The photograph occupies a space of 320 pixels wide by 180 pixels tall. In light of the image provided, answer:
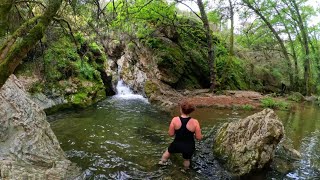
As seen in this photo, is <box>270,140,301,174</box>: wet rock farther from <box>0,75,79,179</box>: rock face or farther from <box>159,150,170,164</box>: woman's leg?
<box>0,75,79,179</box>: rock face

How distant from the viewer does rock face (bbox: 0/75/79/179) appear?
4.86 metres

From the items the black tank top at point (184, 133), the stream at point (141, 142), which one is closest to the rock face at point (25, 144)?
the stream at point (141, 142)

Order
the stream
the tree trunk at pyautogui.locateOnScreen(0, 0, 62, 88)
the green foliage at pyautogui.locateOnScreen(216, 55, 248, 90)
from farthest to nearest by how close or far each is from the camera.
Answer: the green foliage at pyautogui.locateOnScreen(216, 55, 248, 90), the stream, the tree trunk at pyautogui.locateOnScreen(0, 0, 62, 88)

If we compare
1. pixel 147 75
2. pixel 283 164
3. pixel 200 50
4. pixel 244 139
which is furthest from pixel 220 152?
pixel 200 50

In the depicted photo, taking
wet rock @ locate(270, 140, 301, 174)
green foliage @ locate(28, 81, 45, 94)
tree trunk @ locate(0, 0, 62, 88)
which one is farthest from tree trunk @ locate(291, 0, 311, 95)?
tree trunk @ locate(0, 0, 62, 88)

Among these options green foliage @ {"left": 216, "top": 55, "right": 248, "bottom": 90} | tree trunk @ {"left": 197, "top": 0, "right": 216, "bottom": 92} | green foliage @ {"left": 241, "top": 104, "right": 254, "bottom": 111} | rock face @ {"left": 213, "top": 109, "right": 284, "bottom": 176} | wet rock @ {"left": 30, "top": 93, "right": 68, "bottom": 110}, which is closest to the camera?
rock face @ {"left": 213, "top": 109, "right": 284, "bottom": 176}

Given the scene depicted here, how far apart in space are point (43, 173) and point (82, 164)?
1.26 m

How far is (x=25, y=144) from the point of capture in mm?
5504

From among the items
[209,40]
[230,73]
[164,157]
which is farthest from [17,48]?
[230,73]

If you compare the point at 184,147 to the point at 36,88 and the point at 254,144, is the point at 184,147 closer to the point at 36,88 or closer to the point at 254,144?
the point at 254,144

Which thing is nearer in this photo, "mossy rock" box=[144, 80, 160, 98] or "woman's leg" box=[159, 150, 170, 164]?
"woman's leg" box=[159, 150, 170, 164]

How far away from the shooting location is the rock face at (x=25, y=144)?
15.9 ft

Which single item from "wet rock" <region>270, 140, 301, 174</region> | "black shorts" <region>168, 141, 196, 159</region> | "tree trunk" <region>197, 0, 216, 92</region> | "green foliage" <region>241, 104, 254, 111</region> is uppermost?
"tree trunk" <region>197, 0, 216, 92</region>

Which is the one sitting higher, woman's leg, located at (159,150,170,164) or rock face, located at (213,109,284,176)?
rock face, located at (213,109,284,176)
